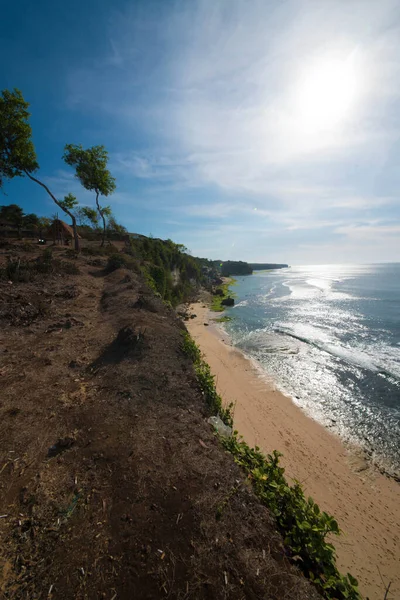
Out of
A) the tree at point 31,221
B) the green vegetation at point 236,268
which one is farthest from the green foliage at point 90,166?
the green vegetation at point 236,268

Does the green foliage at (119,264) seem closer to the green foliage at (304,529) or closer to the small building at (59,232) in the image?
the small building at (59,232)

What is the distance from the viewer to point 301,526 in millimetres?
4148

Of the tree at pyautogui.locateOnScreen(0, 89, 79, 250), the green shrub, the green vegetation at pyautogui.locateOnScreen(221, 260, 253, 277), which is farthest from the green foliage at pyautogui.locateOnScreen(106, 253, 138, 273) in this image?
the green vegetation at pyautogui.locateOnScreen(221, 260, 253, 277)

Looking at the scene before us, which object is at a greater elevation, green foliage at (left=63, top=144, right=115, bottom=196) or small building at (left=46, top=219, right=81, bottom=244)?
green foliage at (left=63, top=144, right=115, bottom=196)

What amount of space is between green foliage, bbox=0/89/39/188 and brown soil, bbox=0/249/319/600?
20102 mm

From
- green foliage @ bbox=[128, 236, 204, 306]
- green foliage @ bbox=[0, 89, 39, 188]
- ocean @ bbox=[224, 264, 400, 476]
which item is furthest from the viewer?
green foliage @ bbox=[128, 236, 204, 306]

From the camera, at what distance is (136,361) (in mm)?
9328

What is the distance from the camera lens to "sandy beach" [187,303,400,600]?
6.98 metres

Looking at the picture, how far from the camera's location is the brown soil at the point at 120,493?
10.8 ft

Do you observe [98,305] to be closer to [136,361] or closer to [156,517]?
[136,361]

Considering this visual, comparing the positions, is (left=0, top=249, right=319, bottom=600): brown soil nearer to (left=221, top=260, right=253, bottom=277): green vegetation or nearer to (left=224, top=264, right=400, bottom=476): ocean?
(left=224, top=264, right=400, bottom=476): ocean

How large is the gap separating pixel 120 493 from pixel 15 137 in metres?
28.2

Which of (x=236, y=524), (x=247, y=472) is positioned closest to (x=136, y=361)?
(x=247, y=472)

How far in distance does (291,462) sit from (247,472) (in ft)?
21.9
